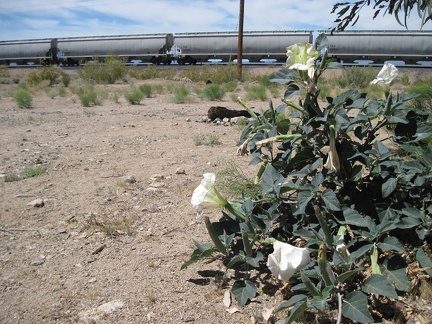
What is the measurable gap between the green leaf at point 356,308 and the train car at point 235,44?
28.5m

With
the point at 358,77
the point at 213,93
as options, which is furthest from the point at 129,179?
the point at 358,77

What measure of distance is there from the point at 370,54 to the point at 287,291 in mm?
28112

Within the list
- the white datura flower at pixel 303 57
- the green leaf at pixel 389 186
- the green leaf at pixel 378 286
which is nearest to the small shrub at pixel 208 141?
the white datura flower at pixel 303 57

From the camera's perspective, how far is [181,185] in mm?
3551

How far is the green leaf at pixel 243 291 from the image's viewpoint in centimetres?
188

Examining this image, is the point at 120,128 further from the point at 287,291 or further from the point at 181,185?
the point at 287,291

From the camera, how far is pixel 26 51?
120 ft

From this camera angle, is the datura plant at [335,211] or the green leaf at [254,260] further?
the green leaf at [254,260]

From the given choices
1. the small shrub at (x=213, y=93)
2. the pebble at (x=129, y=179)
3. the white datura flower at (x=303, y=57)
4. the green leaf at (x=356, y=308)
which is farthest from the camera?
the small shrub at (x=213, y=93)

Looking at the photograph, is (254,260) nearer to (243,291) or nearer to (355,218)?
(243,291)

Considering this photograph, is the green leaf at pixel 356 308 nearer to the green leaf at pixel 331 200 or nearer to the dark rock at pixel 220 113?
the green leaf at pixel 331 200

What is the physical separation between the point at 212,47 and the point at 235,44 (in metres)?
1.91

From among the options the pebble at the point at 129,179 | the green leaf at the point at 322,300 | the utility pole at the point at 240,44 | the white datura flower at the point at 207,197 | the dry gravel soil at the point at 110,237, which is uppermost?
the utility pole at the point at 240,44

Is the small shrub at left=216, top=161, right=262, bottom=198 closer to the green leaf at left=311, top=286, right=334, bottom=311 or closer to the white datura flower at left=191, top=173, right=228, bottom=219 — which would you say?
the white datura flower at left=191, top=173, right=228, bottom=219
